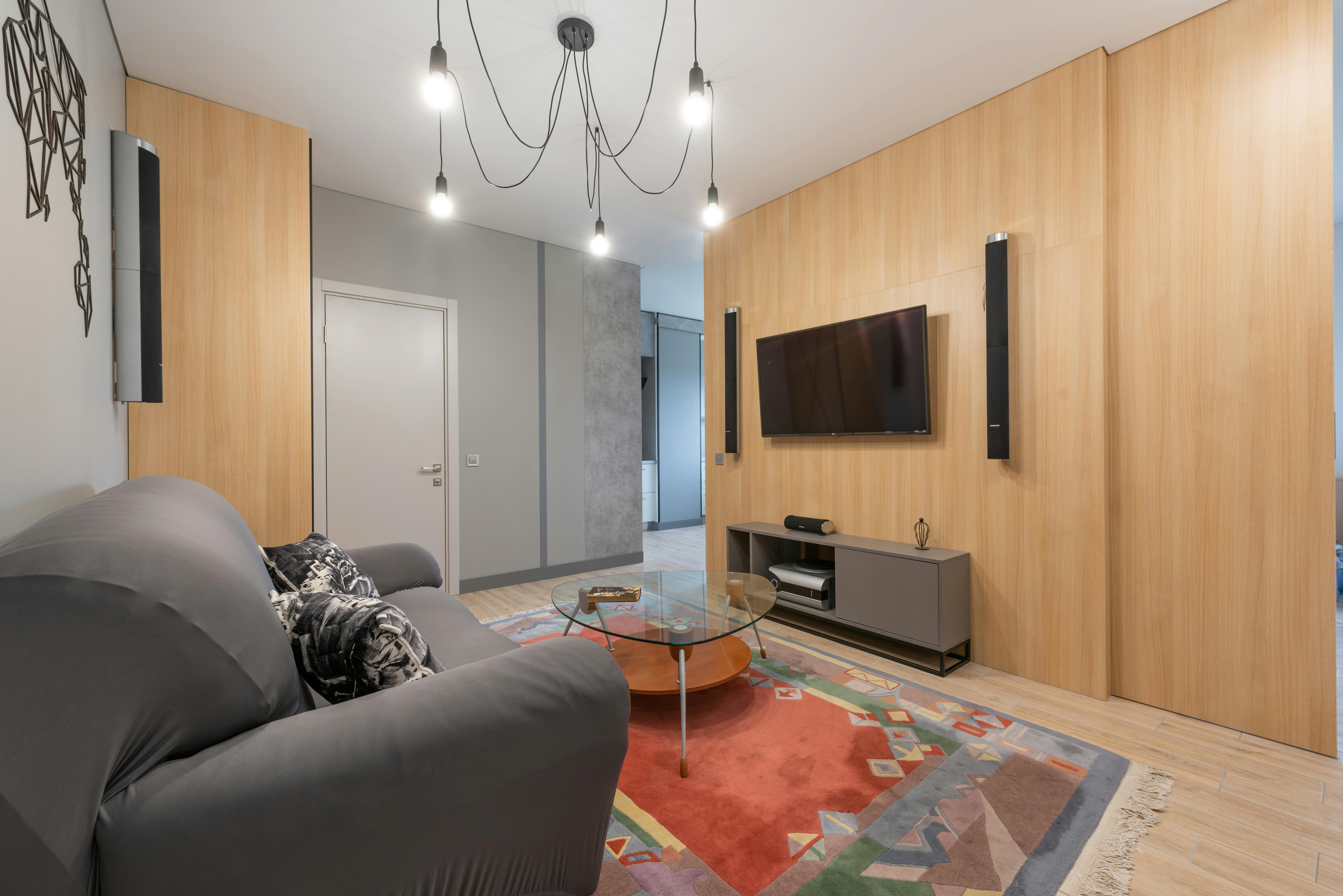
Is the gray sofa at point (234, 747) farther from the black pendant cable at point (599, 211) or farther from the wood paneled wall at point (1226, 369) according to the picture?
the wood paneled wall at point (1226, 369)

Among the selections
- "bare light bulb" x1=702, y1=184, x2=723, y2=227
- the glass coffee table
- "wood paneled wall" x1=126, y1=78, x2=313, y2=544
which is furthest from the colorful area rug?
"wood paneled wall" x1=126, y1=78, x2=313, y2=544

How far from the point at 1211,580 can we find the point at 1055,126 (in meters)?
2.03

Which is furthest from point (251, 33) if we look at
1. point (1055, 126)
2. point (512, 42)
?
point (1055, 126)

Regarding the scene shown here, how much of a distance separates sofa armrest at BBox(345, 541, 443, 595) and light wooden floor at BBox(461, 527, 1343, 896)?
2.07 meters

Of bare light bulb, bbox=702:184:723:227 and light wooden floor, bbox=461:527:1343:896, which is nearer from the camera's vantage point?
light wooden floor, bbox=461:527:1343:896

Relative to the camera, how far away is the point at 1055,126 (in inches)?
102

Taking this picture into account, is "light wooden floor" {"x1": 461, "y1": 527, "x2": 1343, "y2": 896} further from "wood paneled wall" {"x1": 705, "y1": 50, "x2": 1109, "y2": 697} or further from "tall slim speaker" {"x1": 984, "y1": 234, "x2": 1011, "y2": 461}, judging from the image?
"tall slim speaker" {"x1": 984, "y1": 234, "x2": 1011, "y2": 461}

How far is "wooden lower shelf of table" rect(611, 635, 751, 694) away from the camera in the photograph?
2.15 metres

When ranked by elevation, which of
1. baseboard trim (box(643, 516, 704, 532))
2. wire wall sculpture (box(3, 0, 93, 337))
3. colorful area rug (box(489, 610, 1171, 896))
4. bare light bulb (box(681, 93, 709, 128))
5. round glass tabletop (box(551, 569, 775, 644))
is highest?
bare light bulb (box(681, 93, 709, 128))

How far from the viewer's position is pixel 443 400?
13.6ft

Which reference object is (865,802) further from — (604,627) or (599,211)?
(599,211)

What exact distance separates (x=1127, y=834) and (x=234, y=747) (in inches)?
84.2

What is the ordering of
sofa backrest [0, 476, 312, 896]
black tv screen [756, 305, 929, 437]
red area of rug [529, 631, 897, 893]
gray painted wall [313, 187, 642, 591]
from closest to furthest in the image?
sofa backrest [0, 476, 312, 896] < red area of rug [529, 631, 897, 893] < black tv screen [756, 305, 929, 437] < gray painted wall [313, 187, 642, 591]

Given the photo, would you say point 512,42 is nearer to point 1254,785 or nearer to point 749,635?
point 749,635
